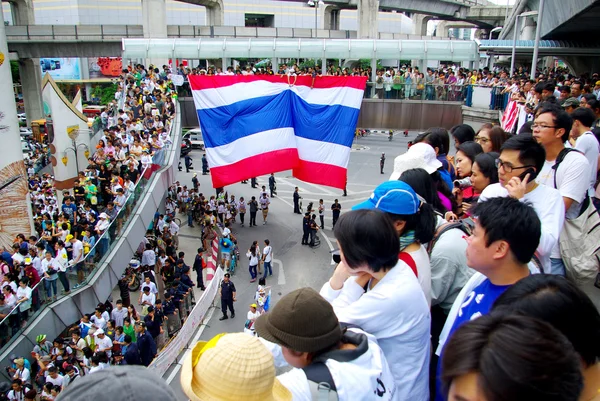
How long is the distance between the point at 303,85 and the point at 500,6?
179 ft

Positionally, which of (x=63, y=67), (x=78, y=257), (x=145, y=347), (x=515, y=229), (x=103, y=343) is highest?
(x=63, y=67)

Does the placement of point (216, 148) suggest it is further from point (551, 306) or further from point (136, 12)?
point (136, 12)

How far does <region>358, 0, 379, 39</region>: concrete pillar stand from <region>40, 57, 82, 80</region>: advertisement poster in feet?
135

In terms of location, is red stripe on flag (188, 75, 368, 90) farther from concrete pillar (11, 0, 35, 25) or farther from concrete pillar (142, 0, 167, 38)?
concrete pillar (11, 0, 35, 25)

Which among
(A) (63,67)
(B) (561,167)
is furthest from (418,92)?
(A) (63,67)

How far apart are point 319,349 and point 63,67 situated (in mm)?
71483

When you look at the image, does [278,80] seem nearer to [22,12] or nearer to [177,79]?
[177,79]

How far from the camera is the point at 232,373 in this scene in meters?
1.83

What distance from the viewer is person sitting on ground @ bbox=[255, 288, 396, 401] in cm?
216

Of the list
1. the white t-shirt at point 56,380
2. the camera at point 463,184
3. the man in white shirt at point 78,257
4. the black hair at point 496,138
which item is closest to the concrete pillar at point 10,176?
the man in white shirt at point 78,257

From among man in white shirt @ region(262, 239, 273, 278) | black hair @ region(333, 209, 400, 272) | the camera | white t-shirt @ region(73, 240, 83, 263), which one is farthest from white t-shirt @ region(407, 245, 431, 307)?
man in white shirt @ region(262, 239, 273, 278)

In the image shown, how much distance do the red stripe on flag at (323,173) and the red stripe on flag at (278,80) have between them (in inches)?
69.6

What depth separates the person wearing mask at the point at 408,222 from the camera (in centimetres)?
323

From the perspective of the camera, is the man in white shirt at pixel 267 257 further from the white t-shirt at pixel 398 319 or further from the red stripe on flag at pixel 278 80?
the white t-shirt at pixel 398 319
